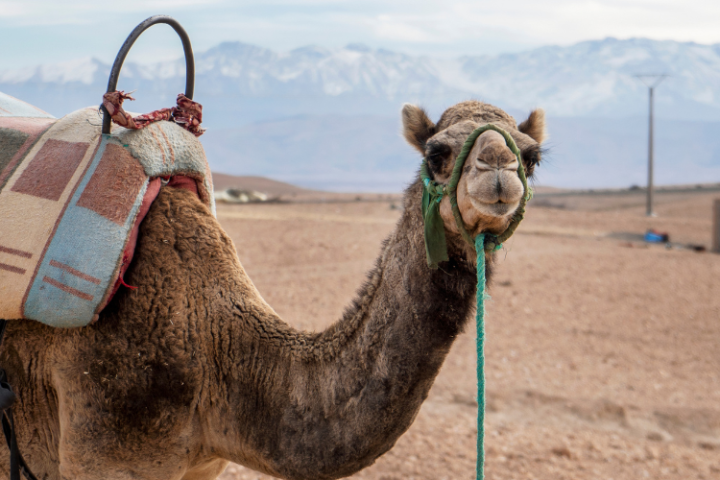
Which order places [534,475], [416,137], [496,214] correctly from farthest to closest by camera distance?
[534,475]
[416,137]
[496,214]

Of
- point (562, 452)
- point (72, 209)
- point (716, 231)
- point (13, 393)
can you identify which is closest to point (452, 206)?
point (72, 209)

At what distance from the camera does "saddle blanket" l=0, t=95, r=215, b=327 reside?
8.39ft

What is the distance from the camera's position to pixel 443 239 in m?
2.22

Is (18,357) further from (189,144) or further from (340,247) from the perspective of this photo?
(340,247)

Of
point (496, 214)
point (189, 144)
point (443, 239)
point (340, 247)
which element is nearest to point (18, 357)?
point (189, 144)

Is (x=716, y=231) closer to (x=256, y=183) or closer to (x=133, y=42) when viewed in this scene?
(x=133, y=42)

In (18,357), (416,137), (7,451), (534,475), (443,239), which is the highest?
(416,137)

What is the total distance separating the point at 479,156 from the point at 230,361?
134 cm

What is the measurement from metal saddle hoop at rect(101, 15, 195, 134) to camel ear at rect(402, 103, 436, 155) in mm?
1192

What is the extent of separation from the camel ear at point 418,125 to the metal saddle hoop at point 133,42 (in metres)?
1.19

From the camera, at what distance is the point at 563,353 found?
784 cm

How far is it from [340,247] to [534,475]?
8.88 metres

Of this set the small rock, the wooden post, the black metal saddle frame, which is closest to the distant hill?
the wooden post

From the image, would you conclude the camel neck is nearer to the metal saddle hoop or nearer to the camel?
the camel
